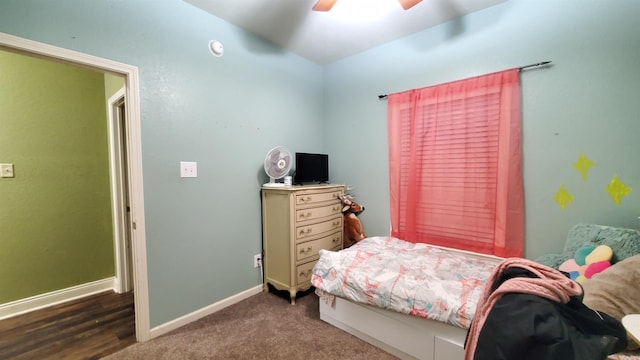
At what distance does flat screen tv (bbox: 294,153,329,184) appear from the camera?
2627mm

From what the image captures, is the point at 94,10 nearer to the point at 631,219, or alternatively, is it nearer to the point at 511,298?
the point at 511,298

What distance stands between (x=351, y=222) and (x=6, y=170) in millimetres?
3125

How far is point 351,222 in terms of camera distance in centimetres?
283

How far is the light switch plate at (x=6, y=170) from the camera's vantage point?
2082 mm

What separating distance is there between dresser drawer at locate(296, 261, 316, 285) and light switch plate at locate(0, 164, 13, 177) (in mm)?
2572

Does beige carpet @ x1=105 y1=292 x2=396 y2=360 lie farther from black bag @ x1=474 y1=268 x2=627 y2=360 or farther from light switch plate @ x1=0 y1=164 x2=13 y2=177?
light switch plate @ x1=0 y1=164 x2=13 y2=177

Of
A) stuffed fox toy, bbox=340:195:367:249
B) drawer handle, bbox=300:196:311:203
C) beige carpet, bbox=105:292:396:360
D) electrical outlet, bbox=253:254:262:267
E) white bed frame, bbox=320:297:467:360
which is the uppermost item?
drawer handle, bbox=300:196:311:203

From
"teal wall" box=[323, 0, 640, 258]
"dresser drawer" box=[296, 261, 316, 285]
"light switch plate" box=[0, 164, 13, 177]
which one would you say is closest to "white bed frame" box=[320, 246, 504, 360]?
"dresser drawer" box=[296, 261, 316, 285]

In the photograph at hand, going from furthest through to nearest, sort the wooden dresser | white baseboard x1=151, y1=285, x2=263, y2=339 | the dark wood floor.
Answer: the wooden dresser, white baseboard x1=151, y1=285, x2=263, y2=339, the dark wood floor

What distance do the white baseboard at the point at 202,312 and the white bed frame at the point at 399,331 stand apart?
836 mm

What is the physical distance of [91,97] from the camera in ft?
8.32

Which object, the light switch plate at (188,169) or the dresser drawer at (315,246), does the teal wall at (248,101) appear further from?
the dresser drawer at (315,246)

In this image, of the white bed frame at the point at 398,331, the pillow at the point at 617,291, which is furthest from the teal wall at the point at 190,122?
the pillow at the point at 617,291

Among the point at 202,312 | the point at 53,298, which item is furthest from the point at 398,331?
Answer: the point at 53,298
